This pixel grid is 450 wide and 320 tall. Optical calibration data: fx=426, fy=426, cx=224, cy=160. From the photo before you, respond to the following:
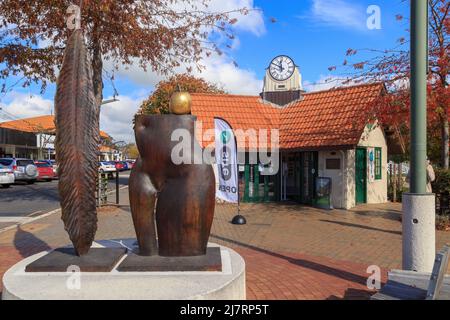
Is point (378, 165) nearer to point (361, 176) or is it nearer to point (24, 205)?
point (361, 176)

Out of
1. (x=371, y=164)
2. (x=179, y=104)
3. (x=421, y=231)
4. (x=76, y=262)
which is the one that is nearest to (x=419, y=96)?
(x=421, y=231)

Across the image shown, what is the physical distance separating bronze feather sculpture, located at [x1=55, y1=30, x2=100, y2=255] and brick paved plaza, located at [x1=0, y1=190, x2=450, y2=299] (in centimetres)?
231

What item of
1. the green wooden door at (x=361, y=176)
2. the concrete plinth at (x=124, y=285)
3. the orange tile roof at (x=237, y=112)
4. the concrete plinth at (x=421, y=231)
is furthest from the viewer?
the orange tile roof at (x=237, y=112)

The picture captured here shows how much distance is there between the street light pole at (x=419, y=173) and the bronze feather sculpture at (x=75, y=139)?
3821 millimetres

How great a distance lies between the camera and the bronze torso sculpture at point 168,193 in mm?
5066

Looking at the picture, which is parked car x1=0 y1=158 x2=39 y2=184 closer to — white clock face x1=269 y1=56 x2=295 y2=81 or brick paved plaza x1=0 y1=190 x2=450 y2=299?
brick paved plaza x1=0 y1=190 x2=450 y2=299

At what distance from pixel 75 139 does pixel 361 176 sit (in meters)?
13.3

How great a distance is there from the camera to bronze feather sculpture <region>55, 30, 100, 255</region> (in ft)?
15.9

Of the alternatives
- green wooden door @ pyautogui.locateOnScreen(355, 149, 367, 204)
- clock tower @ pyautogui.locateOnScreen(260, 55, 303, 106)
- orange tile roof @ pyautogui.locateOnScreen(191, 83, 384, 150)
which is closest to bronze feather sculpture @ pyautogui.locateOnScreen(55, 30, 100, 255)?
orange tile roof @ pyautogui.locateOnScreen(191, 83, 384, 150)

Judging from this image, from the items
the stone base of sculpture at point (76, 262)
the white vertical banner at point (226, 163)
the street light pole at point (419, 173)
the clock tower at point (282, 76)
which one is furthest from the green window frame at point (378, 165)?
the stone base of sculpture at point (76, 262)

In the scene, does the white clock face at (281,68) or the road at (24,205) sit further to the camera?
the white clock face at (281,68)

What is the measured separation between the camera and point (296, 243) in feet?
29.4

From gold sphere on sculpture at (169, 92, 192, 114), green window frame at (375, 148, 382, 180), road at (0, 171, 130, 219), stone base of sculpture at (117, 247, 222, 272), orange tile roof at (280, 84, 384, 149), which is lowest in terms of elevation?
road at (0, 171, 130, 219)

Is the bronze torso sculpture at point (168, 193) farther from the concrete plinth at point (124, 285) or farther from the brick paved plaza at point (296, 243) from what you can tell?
the brick paved plaza at point (296, 243)
